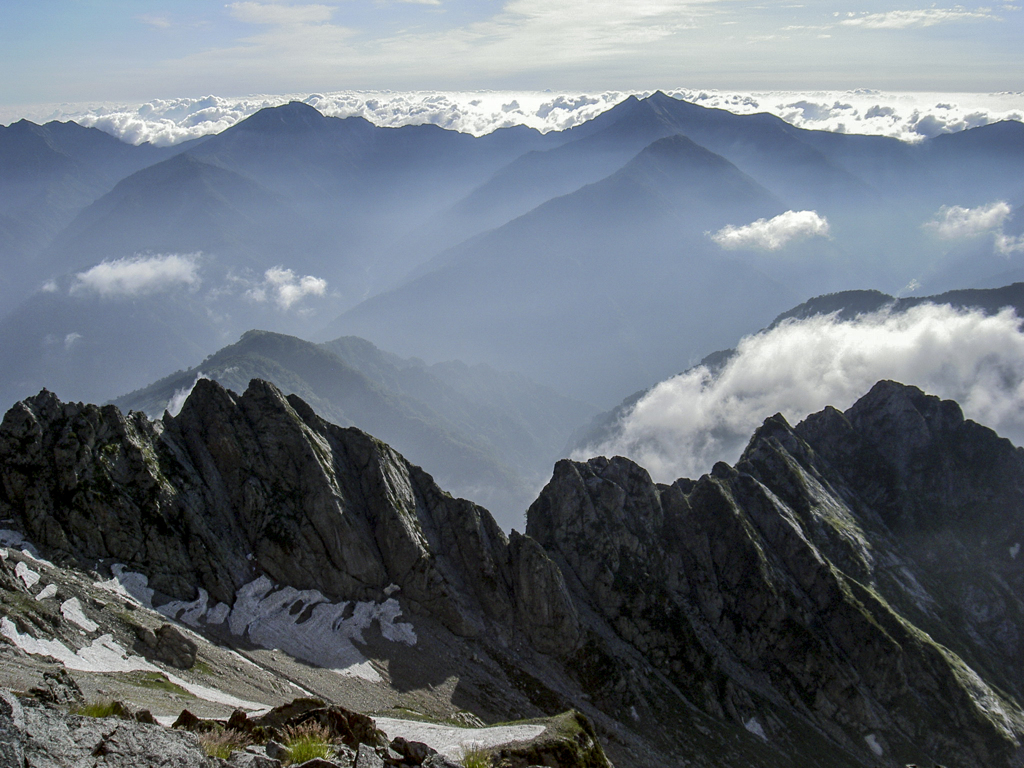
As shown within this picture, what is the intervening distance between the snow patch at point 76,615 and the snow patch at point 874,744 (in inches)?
4562

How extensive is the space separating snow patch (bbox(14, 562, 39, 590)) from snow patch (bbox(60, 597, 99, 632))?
448 cm

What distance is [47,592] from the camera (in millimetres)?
73750

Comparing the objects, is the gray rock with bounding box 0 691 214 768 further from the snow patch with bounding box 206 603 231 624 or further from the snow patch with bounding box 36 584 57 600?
the snow patch with bounding box 206 603 231 624

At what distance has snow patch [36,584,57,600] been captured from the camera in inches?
2862

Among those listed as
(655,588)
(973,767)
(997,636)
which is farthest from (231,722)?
(997,636)

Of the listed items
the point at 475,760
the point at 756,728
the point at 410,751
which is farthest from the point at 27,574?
the point at 756,728

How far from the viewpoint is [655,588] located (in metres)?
124

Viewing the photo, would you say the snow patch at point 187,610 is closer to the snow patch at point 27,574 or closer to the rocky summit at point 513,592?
the rocky summit at point 513,592

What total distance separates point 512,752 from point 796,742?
9468 centimetres

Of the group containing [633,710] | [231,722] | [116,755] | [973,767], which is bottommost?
[973,767]

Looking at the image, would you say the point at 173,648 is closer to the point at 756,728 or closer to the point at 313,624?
the point at 313,624

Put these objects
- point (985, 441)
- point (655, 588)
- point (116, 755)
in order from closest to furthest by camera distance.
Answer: point (116, 755) < point (655, 588) < point (985, 441)

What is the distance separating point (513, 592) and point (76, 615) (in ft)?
211

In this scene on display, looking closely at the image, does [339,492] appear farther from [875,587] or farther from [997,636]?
[997,636]
